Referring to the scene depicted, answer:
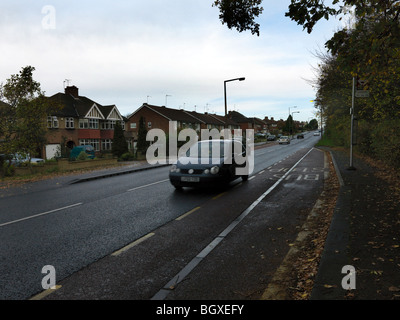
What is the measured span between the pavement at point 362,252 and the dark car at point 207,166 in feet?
12.1

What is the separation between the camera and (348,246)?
438cm

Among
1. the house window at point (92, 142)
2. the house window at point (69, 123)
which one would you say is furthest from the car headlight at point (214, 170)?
the house window at point (92, 142)

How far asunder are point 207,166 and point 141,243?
15.7 feet

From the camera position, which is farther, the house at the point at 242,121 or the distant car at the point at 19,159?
the house at the point at 242,121

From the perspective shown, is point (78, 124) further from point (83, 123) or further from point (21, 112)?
point (21, 112)

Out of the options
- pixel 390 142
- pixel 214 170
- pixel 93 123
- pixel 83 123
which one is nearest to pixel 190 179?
pixel 214 170

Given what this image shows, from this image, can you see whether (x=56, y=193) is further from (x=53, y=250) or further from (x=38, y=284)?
(x=38, y=284)

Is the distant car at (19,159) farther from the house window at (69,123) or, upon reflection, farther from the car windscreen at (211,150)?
the house window at (69,123)

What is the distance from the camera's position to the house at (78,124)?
37500mm

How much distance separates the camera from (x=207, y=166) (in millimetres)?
9523

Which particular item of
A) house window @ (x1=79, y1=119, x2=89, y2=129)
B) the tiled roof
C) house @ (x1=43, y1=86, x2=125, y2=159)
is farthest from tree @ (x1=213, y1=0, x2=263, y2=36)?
house window @ (x1=79, y1=119, x2=89, y2=129)

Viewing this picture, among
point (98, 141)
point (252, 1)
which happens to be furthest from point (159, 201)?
point (98, 141)

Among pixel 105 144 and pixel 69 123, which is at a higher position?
pixel 69 123

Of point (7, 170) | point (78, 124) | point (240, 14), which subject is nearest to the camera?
point (240, 14)
